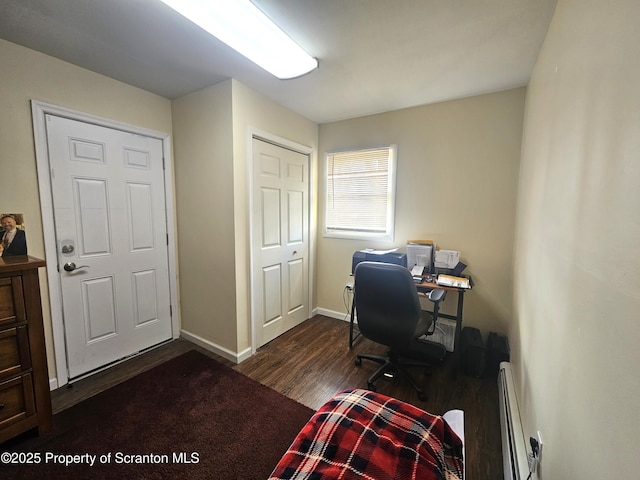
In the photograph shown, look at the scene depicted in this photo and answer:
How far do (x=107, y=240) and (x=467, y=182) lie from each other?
333 centimetres

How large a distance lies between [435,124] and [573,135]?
1.76 meters

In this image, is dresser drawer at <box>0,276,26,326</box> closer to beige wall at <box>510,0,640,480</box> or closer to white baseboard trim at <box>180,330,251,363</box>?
white baseboard trim at <box>180,330,251,363</box>

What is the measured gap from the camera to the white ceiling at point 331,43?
138cm

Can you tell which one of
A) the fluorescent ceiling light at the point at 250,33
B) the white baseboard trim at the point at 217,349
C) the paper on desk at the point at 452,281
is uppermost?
the fluorescent ceiling light at the point at 250,33

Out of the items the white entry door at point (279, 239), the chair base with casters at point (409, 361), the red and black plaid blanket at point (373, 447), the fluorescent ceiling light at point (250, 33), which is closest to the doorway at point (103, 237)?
the white entry door at point (279, 239)

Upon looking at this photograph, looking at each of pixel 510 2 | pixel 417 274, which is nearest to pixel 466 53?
pixel 510 2

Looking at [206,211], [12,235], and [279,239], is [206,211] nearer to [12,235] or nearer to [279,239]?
[279,239]

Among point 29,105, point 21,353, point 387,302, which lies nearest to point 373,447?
point 387,302

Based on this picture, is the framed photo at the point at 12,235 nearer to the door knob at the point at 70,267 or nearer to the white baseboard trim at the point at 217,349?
the door knob at the point at 70,267

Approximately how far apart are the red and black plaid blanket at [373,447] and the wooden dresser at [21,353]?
173 centimetres

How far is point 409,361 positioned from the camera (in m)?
2.23

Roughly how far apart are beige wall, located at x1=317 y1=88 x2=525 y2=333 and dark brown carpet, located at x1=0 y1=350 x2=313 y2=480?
1.96 m

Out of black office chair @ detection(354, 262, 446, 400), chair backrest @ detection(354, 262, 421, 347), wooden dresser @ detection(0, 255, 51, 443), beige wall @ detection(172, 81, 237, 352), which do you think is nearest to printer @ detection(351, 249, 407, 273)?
black office chair @ detection(354, 262, 446, 400)

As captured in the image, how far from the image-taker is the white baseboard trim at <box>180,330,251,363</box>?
93.7 inches
